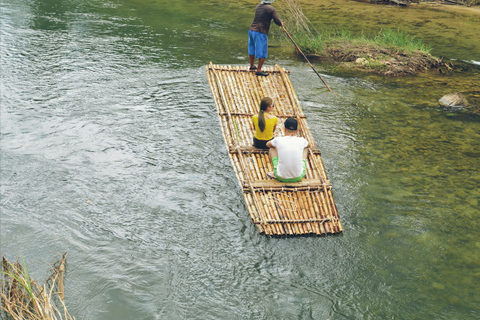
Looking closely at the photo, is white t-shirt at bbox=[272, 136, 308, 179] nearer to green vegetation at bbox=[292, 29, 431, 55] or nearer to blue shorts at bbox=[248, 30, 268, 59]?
blue shorts at bbox=[248, 30, 268, 59]

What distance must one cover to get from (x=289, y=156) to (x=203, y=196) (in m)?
1.19

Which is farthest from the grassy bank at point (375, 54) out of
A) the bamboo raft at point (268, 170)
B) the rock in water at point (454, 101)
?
the bamboo raft at point (268, 170)

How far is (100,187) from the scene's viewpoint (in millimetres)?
5621

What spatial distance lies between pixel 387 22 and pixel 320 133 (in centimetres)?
895

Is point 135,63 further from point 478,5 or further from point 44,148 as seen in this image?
point 478,5

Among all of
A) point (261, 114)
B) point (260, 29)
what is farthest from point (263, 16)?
point (261, 114)

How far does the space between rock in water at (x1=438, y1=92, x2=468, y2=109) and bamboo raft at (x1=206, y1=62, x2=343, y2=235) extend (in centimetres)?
313

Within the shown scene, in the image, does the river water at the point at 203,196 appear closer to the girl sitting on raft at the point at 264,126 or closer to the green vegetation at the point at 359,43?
the girl sitting on raft at the point at 264,126

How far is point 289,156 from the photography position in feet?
16.5

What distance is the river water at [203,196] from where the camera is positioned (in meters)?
4.14

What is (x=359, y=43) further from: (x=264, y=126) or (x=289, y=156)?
(x=289, y=156)

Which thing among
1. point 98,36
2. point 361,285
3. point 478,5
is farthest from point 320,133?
point 478,5

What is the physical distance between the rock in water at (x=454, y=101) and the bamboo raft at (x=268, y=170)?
313cm

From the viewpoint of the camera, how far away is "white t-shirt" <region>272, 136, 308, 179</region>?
5051mm
